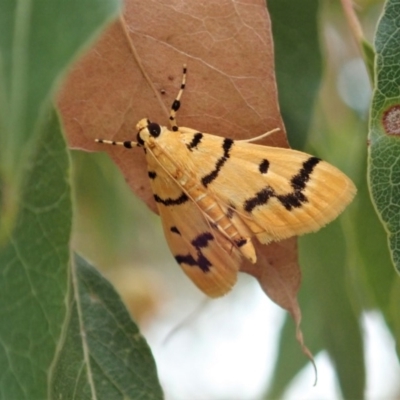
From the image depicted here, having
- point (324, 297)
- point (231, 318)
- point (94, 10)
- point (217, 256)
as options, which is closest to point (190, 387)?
point (231, 318)

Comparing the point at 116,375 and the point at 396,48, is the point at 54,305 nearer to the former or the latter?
the point at 116,375

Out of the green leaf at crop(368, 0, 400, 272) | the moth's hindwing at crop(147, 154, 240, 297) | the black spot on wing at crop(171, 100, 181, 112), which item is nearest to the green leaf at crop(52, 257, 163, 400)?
the moth's hindwing at crop(147, 154, 240, 297)

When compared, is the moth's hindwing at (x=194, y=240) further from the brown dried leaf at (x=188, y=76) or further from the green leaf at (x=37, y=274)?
the green leaf at (x=37, y=274)

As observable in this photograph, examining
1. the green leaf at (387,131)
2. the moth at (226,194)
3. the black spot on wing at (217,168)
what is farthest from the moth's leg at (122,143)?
the green leaf at (387,131)

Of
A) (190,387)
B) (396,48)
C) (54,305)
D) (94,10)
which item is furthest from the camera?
(190,387)

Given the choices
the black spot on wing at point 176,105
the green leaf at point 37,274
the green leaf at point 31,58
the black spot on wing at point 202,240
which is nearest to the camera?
the green leaf at point 31,58

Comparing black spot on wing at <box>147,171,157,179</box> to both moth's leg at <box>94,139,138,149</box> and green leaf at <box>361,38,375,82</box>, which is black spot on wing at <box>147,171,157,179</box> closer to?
moth's leg at <box>94,139,138,149</box>

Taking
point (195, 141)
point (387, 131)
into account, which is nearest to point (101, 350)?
point (195, 141)
